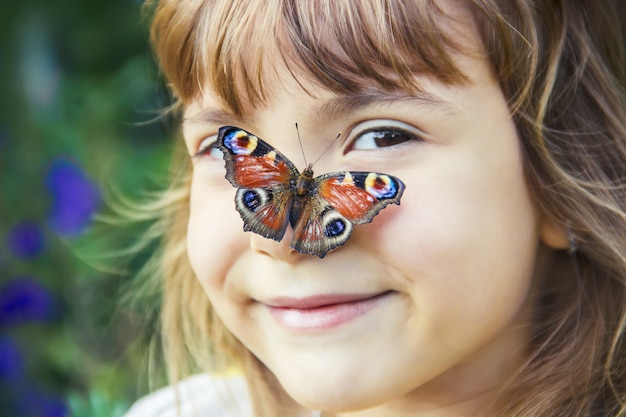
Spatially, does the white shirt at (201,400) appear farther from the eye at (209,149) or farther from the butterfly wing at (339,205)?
the butterfly wing at (339,205)

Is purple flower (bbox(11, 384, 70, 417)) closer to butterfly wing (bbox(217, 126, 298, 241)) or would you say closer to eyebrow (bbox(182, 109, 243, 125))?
eyebrow (bbox(182, 109, 243, 125))

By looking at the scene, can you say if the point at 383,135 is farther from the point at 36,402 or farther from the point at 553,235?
the point at 36,402

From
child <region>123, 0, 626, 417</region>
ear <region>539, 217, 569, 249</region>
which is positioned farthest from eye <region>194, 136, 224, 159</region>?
ear <region>539, 217, 569, 249</region>

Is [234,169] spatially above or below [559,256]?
above

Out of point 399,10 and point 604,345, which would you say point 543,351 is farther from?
point 399,10

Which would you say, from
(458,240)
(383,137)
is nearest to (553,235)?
(458,240)

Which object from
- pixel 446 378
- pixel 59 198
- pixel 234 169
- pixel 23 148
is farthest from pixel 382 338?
pixel 23 148

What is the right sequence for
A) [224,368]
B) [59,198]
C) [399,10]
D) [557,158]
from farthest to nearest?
[59,198] → [224,368] → [557,158] → [399,10]
